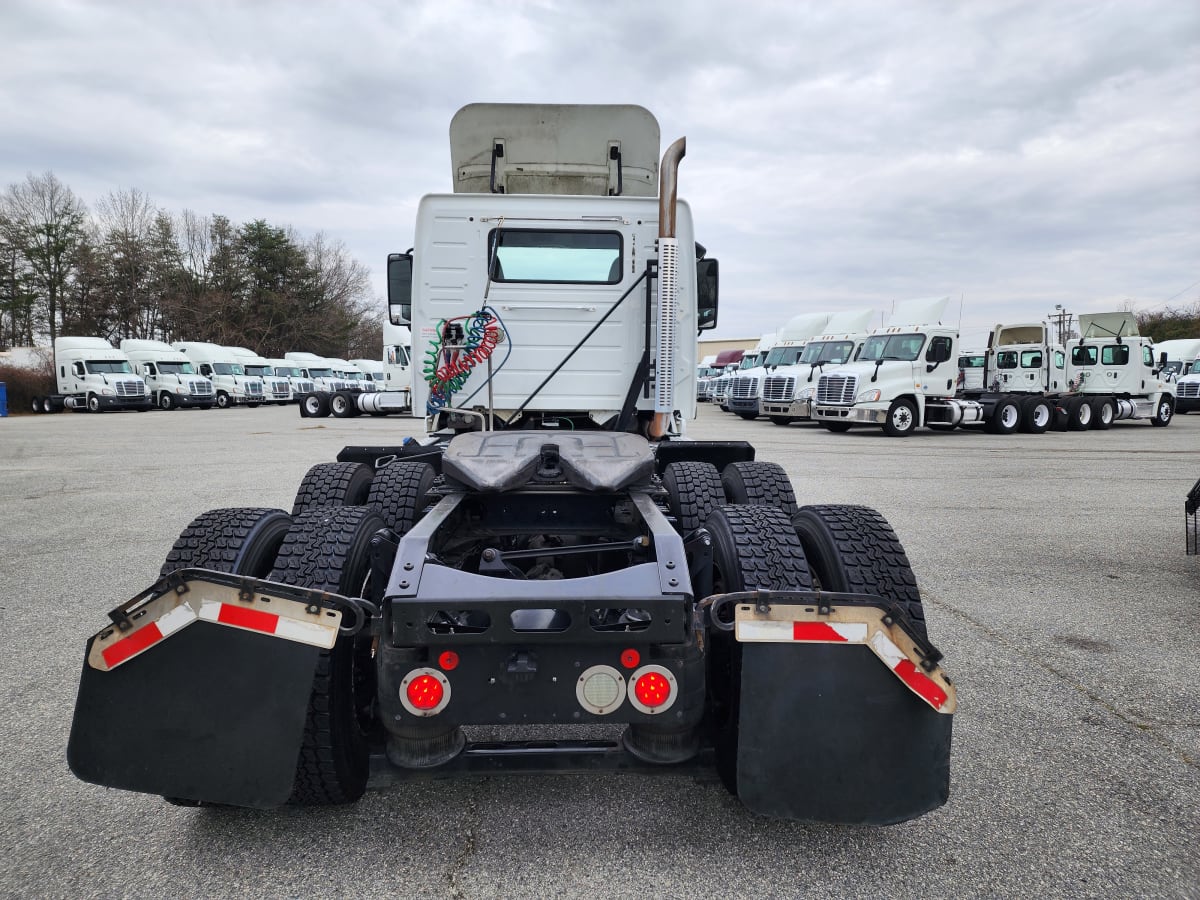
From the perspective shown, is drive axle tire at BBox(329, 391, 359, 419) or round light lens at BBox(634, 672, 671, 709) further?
drive axle tire at BBox(329, 391, 359, 419)

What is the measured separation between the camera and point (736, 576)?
229 cm

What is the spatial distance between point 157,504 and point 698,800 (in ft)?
24.9

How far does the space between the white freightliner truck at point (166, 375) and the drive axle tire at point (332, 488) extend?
32.7 meters

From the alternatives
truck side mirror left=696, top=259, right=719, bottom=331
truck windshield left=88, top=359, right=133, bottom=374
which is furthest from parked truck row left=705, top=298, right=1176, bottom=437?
truck windshield left=88, top=359, right=133, bottom=374

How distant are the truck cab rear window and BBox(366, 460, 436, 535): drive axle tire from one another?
1.66 metres

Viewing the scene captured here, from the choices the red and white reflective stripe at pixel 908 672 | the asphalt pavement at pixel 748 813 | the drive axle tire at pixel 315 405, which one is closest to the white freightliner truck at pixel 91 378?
the drive axle tire at pixel 315 405

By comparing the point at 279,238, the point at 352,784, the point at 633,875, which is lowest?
the point at 633,875

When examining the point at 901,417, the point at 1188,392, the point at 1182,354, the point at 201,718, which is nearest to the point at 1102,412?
the point at 901,417

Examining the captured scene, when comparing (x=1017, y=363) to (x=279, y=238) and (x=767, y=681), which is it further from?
(x=279, y=238)

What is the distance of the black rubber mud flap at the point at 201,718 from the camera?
1.94 metres

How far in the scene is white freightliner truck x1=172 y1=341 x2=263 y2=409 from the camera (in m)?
34.1

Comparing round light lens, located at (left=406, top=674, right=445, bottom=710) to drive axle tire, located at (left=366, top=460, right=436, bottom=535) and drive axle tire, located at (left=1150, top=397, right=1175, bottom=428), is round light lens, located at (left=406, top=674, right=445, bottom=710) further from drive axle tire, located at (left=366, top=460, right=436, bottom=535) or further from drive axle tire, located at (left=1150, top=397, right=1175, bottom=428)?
drive axle tire, located at (left=1150, top=397, right=1175, bottom=428)

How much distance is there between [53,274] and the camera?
4188cm

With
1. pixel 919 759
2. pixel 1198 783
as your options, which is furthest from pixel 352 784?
pixel 1198 783
